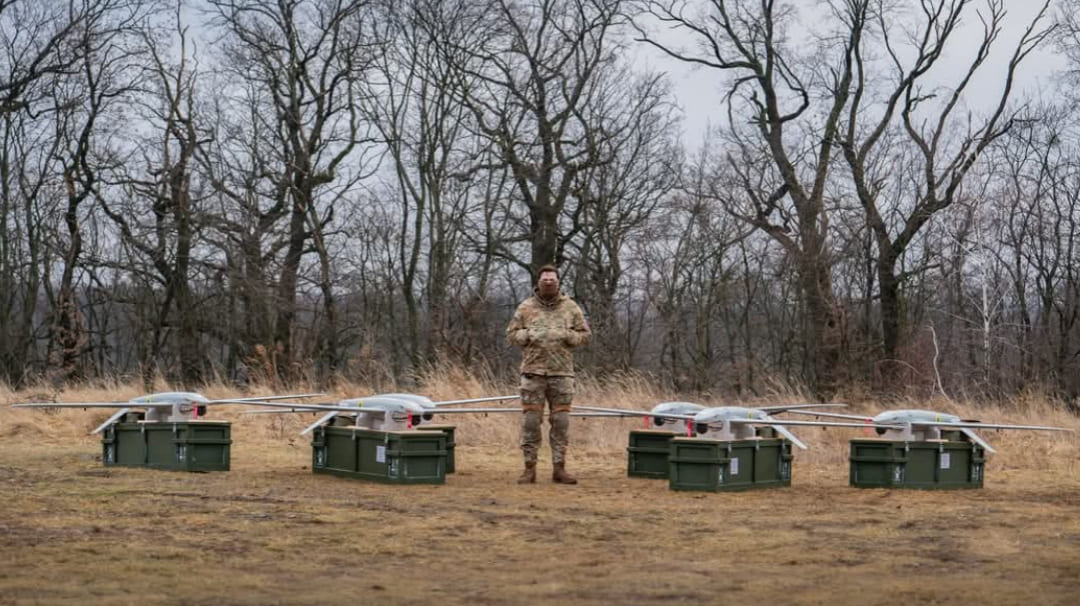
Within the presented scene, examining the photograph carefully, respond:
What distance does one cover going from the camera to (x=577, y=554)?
24.6 ft

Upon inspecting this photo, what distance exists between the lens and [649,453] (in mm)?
12969

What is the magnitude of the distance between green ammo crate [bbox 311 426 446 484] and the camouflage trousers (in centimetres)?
76

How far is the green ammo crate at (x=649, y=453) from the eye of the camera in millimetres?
12914

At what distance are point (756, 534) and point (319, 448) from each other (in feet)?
18.1

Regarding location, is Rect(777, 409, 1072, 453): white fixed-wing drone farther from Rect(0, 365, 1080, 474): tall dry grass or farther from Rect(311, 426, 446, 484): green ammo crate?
Rect(311, 426, 446, 484): green ammo crate

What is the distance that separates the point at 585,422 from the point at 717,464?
6485 mm

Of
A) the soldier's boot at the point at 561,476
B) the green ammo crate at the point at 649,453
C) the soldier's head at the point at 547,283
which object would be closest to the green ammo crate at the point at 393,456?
the soldier's boot at the point at 561,476

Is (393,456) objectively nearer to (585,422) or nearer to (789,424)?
(789,424)

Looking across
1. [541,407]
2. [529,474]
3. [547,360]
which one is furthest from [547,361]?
[529,474]

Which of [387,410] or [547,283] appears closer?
[547,283]

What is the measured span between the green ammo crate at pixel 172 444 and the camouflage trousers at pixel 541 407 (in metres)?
2.99

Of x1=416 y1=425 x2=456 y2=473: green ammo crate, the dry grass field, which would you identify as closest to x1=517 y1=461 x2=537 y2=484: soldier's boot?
the dry grass field

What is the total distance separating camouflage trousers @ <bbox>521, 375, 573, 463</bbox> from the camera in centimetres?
1199

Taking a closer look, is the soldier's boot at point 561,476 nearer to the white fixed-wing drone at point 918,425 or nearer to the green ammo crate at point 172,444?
the white fixed-wing drone at point 918,425
